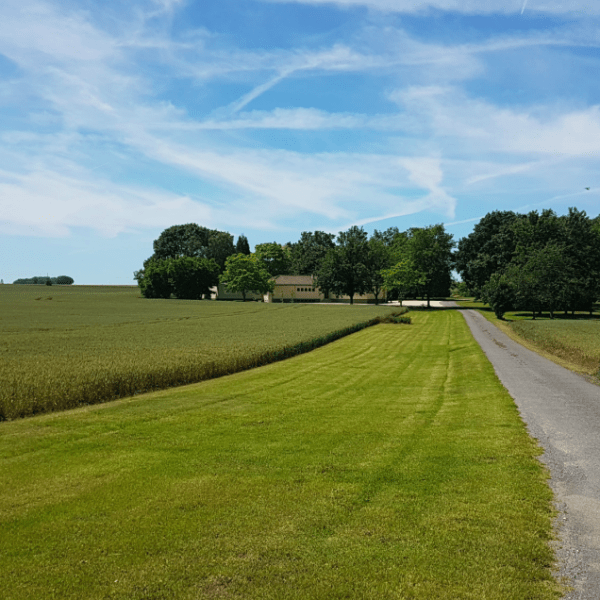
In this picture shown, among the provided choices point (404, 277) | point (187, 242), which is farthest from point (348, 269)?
point (187, 242)

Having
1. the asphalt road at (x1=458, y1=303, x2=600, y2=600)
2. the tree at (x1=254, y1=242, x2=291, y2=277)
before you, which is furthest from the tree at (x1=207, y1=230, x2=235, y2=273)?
the asphalt road at (x1=458, y1=303, x2=600, y2=600)

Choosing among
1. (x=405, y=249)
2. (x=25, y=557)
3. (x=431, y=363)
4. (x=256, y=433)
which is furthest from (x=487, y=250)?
(x=25, y=557)

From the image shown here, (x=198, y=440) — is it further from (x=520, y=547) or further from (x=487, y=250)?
(x=487, y=250)

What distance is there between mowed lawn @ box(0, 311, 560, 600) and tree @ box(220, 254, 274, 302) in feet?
365

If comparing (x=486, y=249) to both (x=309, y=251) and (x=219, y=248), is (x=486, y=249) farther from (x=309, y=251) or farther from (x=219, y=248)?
(x=219, y=248)

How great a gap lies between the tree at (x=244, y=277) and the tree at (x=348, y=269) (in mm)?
18070

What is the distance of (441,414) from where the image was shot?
14977mm

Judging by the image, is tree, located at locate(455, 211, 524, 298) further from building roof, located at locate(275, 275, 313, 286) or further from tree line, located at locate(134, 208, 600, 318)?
building roof, located at locate(275, 275, 313, 286)


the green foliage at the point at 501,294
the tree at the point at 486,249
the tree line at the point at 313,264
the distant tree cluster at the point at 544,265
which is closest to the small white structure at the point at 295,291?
the tree line at the point at 313,264

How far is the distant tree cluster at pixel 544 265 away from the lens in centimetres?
6912

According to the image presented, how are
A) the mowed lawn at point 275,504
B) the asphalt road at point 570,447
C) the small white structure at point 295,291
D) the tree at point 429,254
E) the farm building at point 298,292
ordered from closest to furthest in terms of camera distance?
1. the mowed lawn at point 275,504
2. the asphalt road at point 570,447
3. the tree at point 429,254
4. the farm building at point 298,292
5. the small white structure at point 295,291

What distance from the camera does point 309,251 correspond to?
516ft

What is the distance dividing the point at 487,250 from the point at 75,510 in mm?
99554

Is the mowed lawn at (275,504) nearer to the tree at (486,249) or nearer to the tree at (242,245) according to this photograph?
the tree at (486,249)
